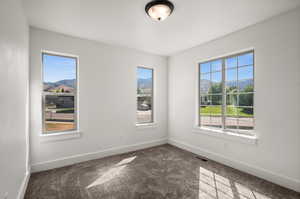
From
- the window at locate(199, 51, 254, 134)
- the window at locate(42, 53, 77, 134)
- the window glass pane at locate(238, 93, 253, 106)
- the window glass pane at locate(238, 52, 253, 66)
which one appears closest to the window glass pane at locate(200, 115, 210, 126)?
the window at locate(199, 51, 254, 134)

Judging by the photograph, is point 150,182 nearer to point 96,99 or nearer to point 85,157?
point 85,157

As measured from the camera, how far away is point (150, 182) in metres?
2.46

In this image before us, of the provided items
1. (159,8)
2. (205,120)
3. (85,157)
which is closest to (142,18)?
(159,8)

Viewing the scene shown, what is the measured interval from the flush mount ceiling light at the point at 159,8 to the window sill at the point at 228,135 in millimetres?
2629

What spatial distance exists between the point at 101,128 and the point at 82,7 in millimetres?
2477

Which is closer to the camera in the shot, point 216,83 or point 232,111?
point 232,111

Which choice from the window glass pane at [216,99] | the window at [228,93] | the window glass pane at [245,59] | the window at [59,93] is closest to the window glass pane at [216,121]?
the window at [228,93]

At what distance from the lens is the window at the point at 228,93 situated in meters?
2.90

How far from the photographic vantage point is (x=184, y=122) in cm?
412

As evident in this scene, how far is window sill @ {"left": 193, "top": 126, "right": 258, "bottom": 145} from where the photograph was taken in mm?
2704

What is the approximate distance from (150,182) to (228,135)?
1.88 meters

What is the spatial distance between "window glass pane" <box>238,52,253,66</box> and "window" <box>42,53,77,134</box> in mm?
3607

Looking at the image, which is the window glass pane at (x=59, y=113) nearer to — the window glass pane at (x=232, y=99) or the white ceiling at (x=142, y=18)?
the white ceiling at (x=142, y=18)

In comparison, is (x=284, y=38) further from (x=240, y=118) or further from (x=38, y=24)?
(x=38, y=24)
